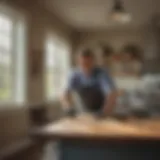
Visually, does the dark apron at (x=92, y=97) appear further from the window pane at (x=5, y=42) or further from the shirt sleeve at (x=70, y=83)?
the window pane at (x=5, y=42)

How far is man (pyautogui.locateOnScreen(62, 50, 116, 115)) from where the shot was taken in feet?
3.27

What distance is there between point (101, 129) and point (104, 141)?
63mm

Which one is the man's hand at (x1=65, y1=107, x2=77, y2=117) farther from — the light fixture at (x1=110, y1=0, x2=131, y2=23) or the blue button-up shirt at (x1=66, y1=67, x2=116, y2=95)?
the light fixture at (x1=110, y1=0, x2=131, y2=23)

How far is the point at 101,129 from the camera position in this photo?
922mm

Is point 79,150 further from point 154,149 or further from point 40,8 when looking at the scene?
point 40,8

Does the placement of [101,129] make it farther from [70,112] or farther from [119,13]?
[119,13]

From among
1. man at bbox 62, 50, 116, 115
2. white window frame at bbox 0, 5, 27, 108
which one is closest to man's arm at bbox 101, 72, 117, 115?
man at bbox 62, 50, 116, 115

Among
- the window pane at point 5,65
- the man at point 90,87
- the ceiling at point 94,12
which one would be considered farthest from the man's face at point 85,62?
the window pane at point 5,65

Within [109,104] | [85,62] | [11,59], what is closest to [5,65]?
[11,59]

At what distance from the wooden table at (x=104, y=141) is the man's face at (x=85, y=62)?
0.20 metres

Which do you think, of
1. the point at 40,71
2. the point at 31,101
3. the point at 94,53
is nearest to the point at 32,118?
the point at 31,101

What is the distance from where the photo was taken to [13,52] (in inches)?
38.2

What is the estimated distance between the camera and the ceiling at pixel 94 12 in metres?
1.02

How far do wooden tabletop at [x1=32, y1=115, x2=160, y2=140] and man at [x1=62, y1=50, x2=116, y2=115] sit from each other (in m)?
0.04
